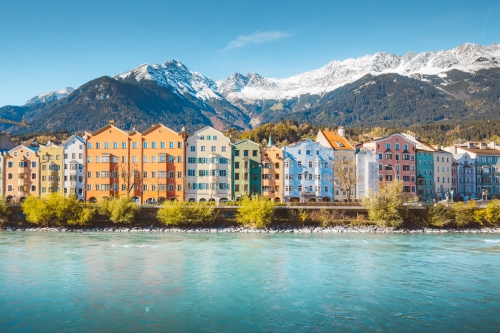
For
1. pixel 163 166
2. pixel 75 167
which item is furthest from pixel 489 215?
pixel 75 167

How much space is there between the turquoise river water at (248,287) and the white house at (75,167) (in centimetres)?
4171

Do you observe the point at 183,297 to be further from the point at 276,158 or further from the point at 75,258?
Result: the point at 276,158

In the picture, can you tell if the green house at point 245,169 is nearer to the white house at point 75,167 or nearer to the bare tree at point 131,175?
the bare tree at point 131,175

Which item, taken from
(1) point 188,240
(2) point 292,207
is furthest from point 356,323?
(2) point 292,207

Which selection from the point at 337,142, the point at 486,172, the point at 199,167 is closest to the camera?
the point at 199,167

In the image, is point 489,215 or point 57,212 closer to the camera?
point 57,212

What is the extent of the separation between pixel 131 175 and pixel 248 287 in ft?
201

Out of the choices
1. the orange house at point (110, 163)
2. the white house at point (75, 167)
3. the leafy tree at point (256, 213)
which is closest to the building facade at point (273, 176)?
the leafy tree at point (256, 213)

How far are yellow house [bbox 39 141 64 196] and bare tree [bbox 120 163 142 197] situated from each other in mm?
13975

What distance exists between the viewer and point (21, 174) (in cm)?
9462

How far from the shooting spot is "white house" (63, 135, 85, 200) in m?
89.9

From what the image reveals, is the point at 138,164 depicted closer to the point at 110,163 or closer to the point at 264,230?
the point at 110,163

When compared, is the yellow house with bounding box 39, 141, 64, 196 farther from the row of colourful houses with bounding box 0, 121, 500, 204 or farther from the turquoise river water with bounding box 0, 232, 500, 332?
the turquoise river water with bounding box 0, 232, 500, 332

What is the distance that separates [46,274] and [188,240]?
21.9 meters
